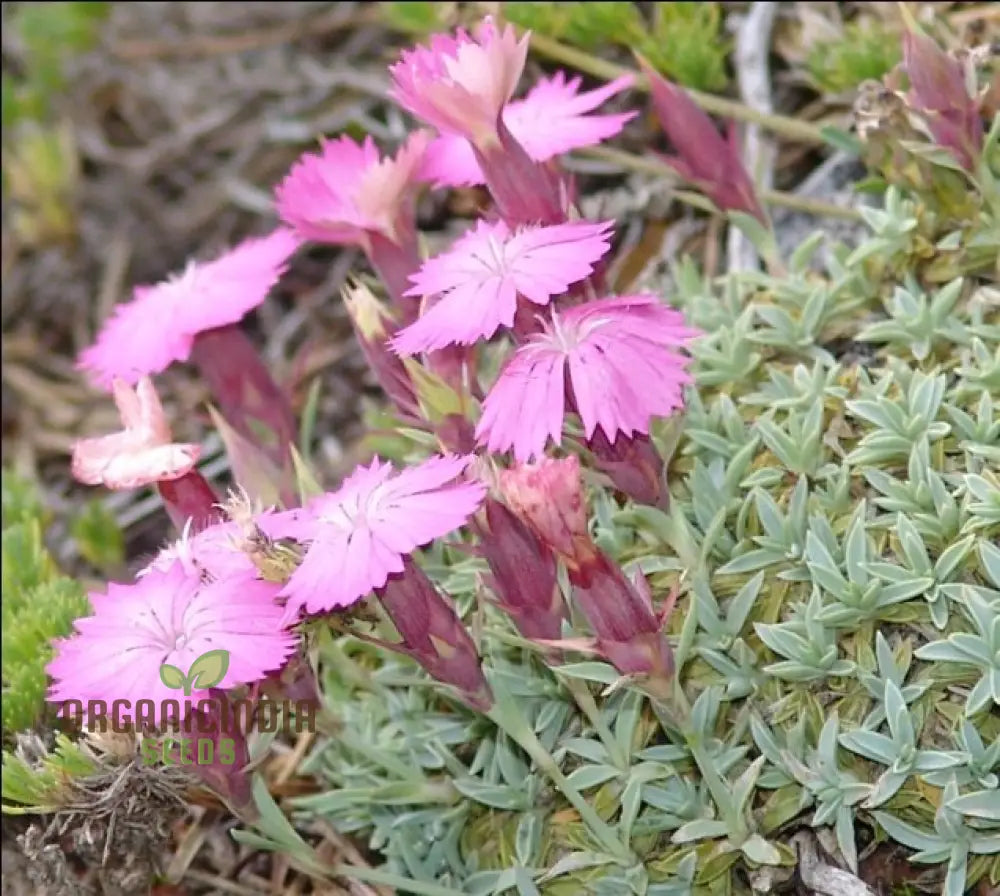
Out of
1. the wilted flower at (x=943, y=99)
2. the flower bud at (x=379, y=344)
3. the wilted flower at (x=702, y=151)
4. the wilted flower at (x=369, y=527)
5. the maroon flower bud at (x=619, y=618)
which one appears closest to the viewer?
the wilted flower at (x=369, y=527)

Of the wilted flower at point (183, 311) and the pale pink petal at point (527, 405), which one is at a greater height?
the pale pink petal at point (527, 405)

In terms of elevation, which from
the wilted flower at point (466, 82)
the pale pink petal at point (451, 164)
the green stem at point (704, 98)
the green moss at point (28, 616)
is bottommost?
the green moss at point (28, 616)

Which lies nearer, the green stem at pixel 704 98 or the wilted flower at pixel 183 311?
the wilted flower at pixel 183 311

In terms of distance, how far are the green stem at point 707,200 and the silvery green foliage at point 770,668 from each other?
0.80ft

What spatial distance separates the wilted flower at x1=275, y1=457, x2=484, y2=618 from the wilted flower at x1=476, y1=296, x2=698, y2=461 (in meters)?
0.08

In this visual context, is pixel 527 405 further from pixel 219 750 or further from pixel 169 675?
pixel 219 750

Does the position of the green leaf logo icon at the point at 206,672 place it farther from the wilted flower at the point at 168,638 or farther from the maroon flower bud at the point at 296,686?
the maroon flower bud at the point at 296,686

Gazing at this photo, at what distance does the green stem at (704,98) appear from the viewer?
8.59 feet

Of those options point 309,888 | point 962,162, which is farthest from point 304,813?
point 962,162

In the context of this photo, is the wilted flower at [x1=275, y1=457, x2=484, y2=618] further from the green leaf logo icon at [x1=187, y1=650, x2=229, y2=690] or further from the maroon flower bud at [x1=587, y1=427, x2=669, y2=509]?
the maroon flower bud at [x1=587, y1=427, x2=669, y2=509]

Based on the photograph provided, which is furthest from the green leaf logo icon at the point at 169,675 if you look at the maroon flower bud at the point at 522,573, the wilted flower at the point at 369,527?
the maroon flower bud at the point at 522,573

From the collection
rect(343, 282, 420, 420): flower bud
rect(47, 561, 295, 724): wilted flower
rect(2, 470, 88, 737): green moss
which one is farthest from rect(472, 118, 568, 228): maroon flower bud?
rect(2, 470, 88, 737): green moss

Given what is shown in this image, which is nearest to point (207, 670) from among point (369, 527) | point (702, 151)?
point (369, 527)

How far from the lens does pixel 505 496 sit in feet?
5.07
